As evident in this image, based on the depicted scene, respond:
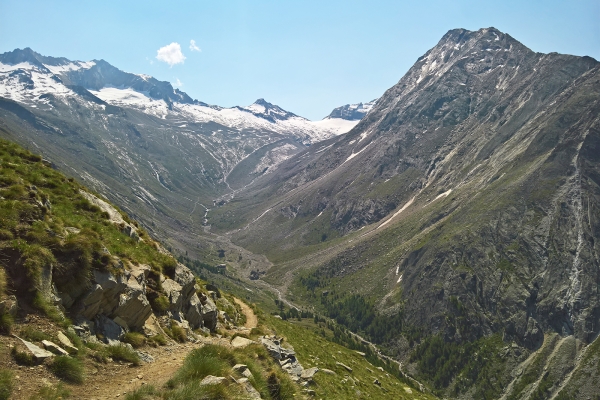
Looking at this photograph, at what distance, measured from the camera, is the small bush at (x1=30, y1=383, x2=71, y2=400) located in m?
10.3

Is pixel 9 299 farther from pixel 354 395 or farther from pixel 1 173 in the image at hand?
pixel 354 395

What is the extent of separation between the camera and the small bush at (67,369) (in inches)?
472

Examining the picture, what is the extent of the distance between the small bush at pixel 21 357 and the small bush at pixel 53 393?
50.2 inches

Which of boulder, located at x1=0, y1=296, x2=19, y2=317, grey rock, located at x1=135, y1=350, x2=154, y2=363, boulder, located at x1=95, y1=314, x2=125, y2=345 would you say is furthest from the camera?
boulder, located at x1=95, y1=314, x2=125, y2=345

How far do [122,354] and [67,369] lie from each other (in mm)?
3294

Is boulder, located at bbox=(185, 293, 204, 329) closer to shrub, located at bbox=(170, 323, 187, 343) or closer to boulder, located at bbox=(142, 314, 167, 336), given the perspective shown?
shrub, located at bbox=(170, 323, 187, 343)

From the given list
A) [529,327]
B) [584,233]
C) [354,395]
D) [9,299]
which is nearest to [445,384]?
[529,327]

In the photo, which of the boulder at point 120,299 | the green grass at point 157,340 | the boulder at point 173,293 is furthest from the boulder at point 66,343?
the boulder at point 173,293

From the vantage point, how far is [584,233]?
180 meters

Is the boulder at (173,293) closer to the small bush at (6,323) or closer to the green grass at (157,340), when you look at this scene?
the green grass at (157,340)

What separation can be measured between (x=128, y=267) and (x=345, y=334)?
176938mm

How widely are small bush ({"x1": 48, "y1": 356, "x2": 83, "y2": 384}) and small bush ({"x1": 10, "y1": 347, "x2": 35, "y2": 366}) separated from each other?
0.58 metres

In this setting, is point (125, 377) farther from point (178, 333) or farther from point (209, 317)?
point (209, 317)

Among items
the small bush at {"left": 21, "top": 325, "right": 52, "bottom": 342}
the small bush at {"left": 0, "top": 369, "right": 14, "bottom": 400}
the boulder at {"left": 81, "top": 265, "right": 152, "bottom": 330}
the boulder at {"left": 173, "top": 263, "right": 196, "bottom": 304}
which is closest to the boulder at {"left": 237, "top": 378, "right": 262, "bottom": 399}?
the small bush at {"left": 0, "top": 369, "right": 14, "bottom": 400}
